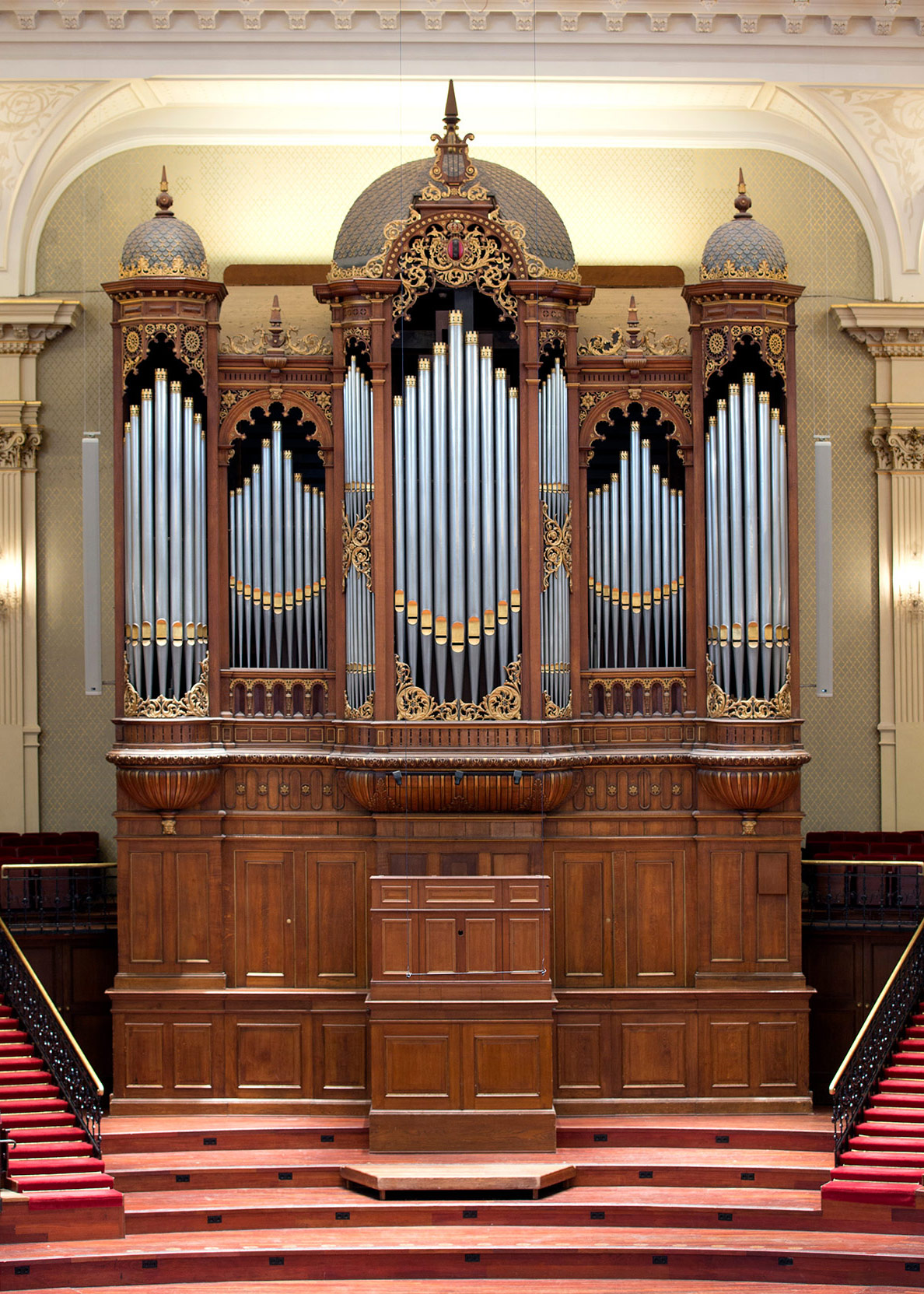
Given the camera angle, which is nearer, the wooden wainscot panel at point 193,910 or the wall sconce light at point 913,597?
the wooden wainscot panel at point 193,910

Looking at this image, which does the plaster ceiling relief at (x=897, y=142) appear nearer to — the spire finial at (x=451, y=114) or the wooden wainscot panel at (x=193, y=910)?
the spire finial at (x=451, y=114)

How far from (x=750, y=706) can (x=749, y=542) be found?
1.21 m

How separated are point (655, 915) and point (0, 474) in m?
6.82

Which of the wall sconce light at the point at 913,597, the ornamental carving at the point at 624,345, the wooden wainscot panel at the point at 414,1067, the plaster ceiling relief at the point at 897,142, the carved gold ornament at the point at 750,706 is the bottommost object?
the wooden wainscot panel at the point at 414,1067

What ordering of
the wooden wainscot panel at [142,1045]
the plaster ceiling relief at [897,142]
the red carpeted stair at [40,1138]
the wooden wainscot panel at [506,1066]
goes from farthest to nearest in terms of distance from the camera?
the plaster ceiling relief at [897,142]
the wooden wainscot panel at [142,1045]
the wooden wainscot panel at [506,1066]
the red carpeted stair at [40,1138]

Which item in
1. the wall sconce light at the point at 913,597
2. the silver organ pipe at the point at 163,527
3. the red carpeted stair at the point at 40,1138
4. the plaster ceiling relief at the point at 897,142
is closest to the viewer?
the red carpeted stair at the point at 40,1138

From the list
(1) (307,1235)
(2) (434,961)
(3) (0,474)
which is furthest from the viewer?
(3) (0,474)

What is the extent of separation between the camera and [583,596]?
13.7m

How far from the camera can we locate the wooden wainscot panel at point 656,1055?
45.1 ft

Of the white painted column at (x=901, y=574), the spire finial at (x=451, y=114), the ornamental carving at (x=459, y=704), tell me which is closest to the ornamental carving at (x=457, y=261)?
the spire finial at (x=451, y=114)

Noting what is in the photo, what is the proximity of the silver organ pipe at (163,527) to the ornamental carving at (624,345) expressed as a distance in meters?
2.99

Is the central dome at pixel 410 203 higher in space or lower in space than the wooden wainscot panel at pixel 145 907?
higher

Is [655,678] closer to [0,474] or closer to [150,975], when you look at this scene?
[150,975]

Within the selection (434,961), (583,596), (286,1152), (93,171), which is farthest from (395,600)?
(93,171)
